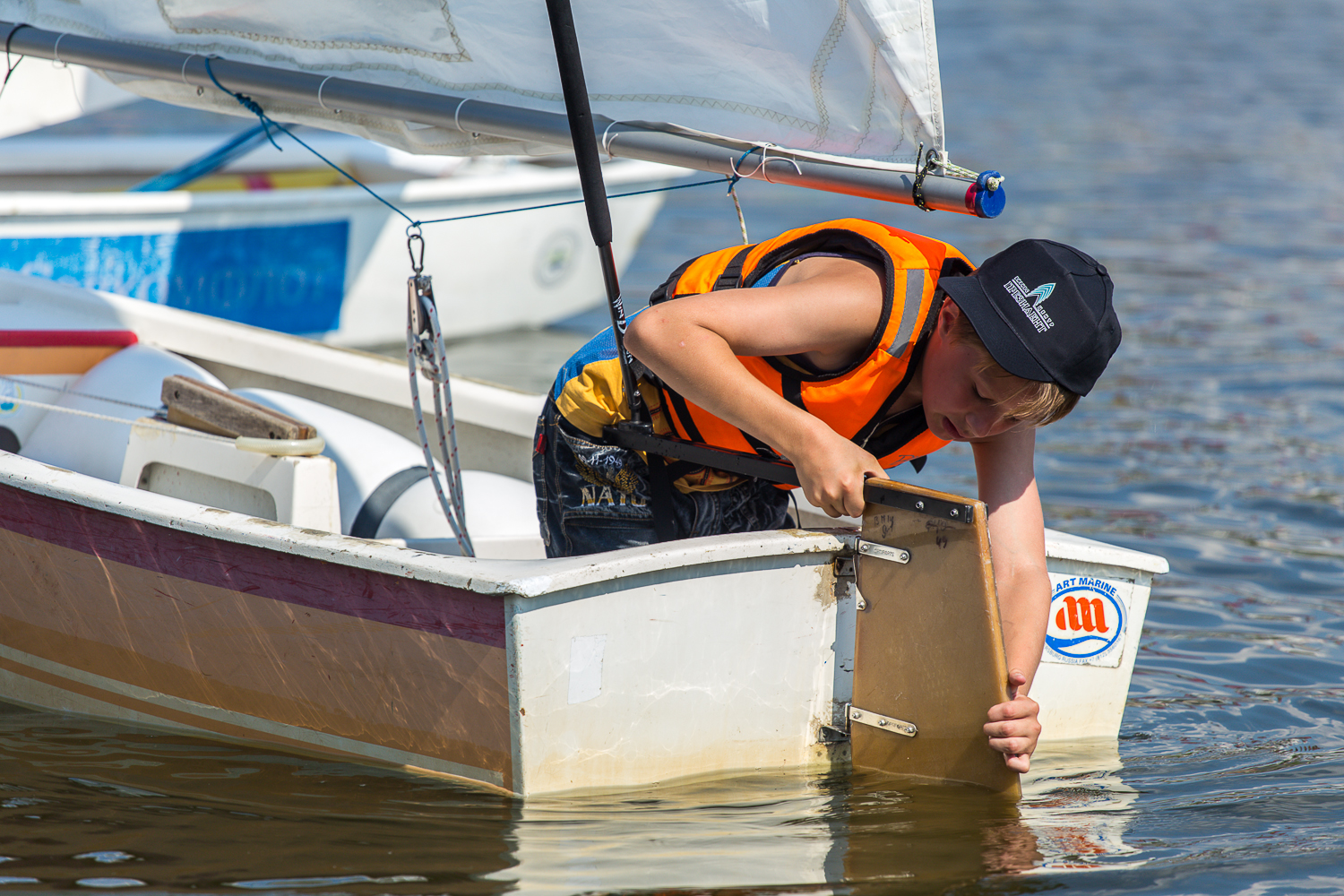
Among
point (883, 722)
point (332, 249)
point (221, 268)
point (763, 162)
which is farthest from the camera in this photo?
point (332, 249)

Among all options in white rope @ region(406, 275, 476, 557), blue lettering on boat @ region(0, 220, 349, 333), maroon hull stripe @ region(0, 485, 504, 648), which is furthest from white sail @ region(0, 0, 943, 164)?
blue lettering on boat @ region(0, 220, 349, 333)

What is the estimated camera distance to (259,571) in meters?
2.34

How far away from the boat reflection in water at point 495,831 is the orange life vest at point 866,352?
1.96 ft

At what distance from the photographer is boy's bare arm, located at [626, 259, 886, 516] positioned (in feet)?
6.75

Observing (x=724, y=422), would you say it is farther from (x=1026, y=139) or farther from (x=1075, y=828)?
(x=1026, y=139)

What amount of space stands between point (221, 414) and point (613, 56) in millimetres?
1112

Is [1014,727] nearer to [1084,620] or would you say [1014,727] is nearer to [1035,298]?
[1084,620]

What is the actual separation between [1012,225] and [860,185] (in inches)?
255

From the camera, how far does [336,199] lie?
6.27m

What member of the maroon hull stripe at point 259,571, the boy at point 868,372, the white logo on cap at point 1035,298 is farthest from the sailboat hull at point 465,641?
the white logo on cap at point 1035,298

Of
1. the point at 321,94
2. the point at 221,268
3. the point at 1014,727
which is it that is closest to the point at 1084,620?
the point at 1014,727

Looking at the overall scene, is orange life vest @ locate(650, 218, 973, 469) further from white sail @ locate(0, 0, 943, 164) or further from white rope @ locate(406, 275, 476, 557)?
white rope @ locate(406, 275, 476, 557)

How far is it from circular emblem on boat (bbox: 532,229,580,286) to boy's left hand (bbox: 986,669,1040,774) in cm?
517

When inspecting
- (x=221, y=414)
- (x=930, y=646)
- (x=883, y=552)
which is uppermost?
(x=221, y=414)
